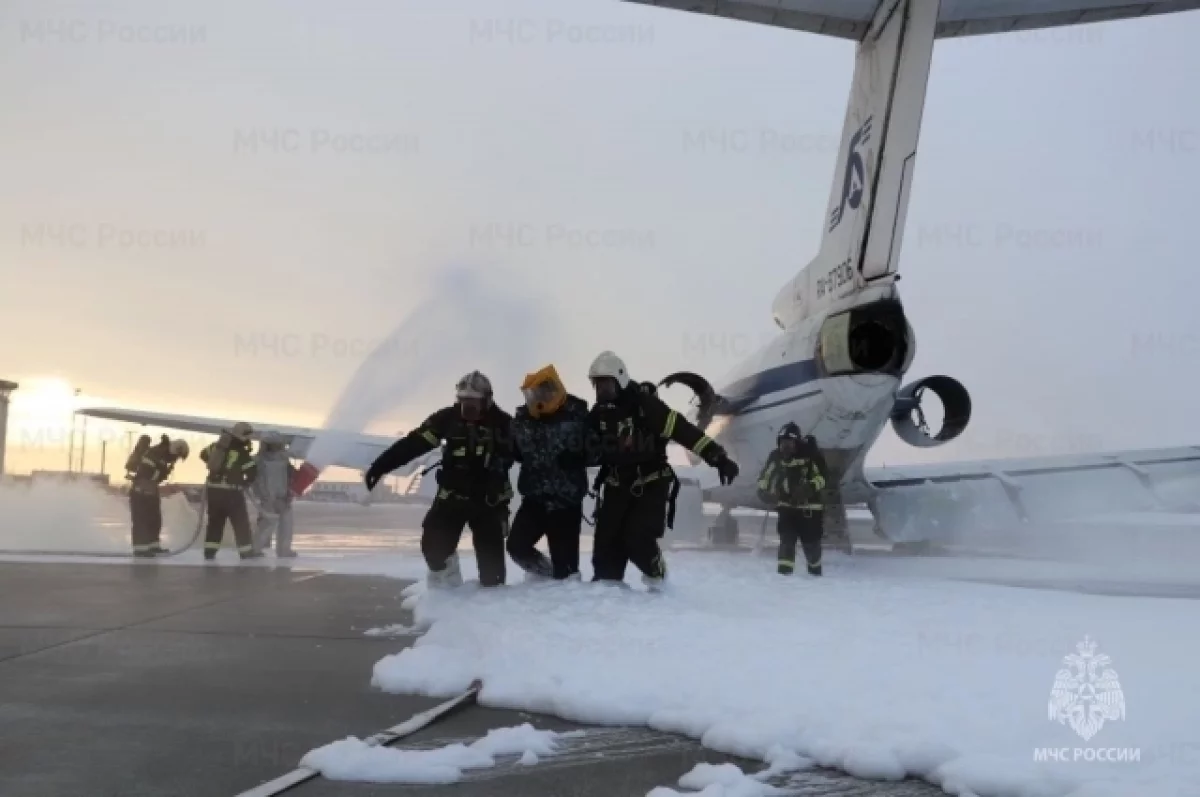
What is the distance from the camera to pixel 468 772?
3.74 m

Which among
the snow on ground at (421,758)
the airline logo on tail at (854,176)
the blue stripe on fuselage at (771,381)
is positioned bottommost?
the snow on ground at (421,758)

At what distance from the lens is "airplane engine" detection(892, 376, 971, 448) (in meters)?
15.6

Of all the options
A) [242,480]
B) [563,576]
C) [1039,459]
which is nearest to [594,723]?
[563,576]

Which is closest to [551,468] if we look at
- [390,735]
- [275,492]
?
[390,735]

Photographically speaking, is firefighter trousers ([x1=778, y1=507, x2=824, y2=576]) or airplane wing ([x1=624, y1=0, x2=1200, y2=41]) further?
firefighter trousers ([x1=778, y1=507, x2=824, y2=576])

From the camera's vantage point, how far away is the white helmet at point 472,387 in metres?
8.84

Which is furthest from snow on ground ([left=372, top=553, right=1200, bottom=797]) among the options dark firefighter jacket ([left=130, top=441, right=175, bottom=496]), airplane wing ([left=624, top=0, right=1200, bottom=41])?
dark firefighter jacket ([left=130, top=441, right=175, bottom=496])

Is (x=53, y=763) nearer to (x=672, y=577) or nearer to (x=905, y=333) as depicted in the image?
(x=672, y=577)

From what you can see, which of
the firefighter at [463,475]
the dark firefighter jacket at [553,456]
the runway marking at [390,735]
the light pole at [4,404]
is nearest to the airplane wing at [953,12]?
the dark firefighter jacket at [553,456]

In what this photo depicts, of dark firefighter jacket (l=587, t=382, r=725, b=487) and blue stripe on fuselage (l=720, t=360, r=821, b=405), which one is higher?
blue stripe on fuselage (l=720, t=360, r=821, b=405)

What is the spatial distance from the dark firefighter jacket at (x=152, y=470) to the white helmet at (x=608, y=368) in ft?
27.8

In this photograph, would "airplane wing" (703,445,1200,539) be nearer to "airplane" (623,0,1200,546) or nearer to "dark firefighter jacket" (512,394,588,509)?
"airplane" (623,0,1200,546)

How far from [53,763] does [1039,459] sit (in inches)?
703

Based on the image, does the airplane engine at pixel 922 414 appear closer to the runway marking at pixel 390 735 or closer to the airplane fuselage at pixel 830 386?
the airplane fuselage at pixel 830 386
